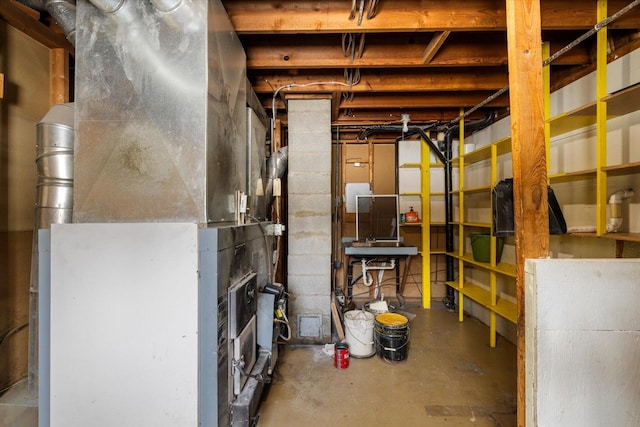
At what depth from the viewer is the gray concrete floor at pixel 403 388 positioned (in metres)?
1.88

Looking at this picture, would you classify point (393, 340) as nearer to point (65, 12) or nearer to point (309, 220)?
point (309, 220)

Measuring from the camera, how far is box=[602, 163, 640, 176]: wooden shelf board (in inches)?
61.6

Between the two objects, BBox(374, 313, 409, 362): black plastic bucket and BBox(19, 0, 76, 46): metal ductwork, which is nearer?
BBox(19, 0, 76, 46): metal ductwork

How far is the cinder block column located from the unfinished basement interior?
0.02 metres

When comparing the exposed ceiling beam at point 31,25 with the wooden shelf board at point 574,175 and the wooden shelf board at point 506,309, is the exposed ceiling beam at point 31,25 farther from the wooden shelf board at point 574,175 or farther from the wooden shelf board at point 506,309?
the wooden shelf board at point 506,309

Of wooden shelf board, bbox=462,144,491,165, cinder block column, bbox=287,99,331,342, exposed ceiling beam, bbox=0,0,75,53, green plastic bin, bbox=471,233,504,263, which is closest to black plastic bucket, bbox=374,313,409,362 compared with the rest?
cinder block column, bbox=287,99,331,342

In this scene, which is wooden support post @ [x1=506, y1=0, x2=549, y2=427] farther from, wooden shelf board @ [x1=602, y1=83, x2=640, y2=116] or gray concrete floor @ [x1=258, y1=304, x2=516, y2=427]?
gray concrete floor @ [x1=258, y1=304, x2=516, y2=427]

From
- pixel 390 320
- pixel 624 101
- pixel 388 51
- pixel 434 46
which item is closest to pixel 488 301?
pixel 390 320

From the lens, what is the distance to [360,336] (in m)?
2.61

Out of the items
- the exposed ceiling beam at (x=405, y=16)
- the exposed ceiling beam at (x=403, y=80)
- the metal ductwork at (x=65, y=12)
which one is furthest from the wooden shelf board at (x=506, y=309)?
the metal ductwork at (x=65, y=12)

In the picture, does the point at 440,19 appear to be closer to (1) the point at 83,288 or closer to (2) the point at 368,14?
(2) the point at 368,14

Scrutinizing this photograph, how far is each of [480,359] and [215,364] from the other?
2.48 m

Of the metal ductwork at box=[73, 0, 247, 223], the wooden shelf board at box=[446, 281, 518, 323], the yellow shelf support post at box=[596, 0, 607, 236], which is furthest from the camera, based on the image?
the wooden shelf board at box=[446, 281, 518, 323]

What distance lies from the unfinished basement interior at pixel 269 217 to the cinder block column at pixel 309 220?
0.9 inches
